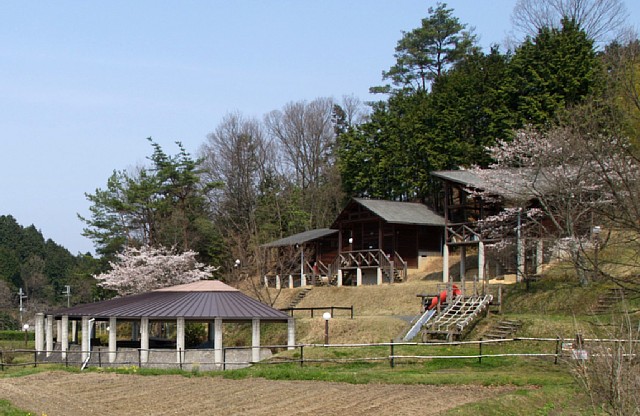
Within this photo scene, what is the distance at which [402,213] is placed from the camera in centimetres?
4522

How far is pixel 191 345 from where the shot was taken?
119ft

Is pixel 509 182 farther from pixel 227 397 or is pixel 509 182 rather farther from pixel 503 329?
pixel 227 397

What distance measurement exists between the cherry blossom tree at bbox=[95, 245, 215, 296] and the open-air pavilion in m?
16.0

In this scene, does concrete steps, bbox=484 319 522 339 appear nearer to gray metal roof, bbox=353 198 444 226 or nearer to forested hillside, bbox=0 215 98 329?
gray metal roof, bbox=353 198 444 226

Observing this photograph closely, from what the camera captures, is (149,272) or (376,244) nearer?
(376,244)

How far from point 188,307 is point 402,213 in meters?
19.6

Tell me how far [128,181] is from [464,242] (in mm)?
27606

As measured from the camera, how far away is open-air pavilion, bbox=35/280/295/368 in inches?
1057

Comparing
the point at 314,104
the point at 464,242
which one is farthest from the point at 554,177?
the point at 314,104

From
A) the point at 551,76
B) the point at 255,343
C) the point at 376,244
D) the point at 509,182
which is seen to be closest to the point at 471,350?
the point at 255,343

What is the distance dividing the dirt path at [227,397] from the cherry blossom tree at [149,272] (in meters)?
27.9

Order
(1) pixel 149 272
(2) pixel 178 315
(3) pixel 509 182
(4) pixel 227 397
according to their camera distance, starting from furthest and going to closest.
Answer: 1. (1) pixel 149 272
2. (3) pixel 509 182
3. (2) pixel 178 315
4. (4) pixel 227 397

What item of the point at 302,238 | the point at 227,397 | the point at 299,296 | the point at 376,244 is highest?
the point at 302,238

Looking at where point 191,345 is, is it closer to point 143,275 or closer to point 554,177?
point 143,275
